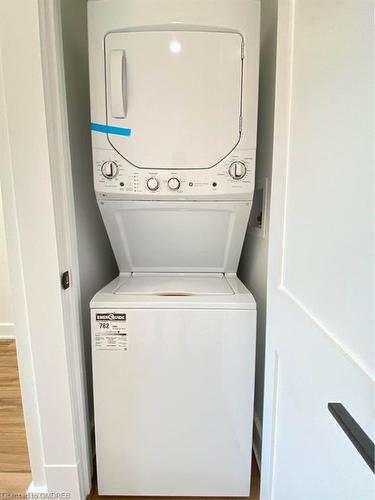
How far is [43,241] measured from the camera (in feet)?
3.45

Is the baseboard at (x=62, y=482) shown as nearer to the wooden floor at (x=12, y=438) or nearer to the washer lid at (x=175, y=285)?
the wooden floor at (x=12, y=438)

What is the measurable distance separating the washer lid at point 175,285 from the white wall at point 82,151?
0.21m

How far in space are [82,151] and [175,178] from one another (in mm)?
559

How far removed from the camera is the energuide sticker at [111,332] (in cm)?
115

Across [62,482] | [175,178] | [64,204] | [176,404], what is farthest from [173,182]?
[62,482]

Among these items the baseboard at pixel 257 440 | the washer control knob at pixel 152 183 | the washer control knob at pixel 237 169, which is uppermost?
the washer control knob at pixel 237 169

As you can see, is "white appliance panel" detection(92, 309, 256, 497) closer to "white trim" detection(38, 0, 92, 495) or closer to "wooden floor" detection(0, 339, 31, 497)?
"white trim" detection(38, 0, 92, 495)

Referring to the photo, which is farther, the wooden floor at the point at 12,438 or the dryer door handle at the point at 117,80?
the wooden floor at the point at 12,438

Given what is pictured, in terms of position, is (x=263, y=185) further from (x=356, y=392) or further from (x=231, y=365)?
(x=356, y=392)

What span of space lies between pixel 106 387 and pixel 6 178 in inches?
37.0

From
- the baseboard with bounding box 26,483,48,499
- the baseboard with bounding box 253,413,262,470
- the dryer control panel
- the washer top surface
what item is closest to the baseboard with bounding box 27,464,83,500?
the baseboard with bounding box 26,483,48,499

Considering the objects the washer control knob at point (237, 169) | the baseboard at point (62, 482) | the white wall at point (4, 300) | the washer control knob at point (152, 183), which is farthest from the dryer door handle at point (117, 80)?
the white wall at point (4, 300)

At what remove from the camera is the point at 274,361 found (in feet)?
3.34

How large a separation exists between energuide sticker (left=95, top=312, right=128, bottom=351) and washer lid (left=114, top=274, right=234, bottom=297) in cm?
13
